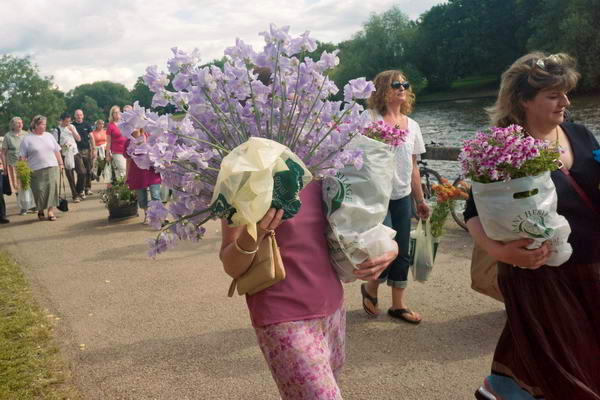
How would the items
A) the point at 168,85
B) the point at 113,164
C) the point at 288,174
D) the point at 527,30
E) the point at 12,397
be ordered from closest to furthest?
the point at 288,174 < the point at 168,85 < the point at 12,397 < the point at 113,164 < the point at 527,30

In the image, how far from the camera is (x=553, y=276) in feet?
8.59

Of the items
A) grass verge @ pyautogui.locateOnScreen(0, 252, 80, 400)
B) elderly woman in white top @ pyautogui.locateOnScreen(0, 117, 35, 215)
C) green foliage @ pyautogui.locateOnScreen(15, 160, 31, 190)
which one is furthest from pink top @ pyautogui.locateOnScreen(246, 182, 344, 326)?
elderly woman in white top @ pyautogui.locateOnScreen(0, 117, 35, 215)

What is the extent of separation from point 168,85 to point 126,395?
247 cm

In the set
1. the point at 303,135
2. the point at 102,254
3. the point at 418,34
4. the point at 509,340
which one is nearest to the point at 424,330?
the point at 509,340

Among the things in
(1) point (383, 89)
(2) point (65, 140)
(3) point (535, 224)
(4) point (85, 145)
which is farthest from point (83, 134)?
(3) point (535, 224)

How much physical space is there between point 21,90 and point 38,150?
313 feet

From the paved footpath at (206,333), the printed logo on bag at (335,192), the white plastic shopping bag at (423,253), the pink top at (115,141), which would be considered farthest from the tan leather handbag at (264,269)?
the pink top at (115,141)

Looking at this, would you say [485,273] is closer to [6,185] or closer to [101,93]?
[6,185]

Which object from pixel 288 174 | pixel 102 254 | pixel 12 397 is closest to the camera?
pixel 288 174

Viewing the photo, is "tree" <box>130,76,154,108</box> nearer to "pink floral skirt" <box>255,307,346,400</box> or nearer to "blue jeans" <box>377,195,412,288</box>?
"pink floral skirt" <box>255,307,346,400</box>

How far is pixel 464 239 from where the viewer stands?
23.5 feet

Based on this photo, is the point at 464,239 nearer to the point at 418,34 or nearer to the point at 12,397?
the point at 12,397

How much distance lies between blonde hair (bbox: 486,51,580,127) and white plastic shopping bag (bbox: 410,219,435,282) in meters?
1.80

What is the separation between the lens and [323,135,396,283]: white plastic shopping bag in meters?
2.20
